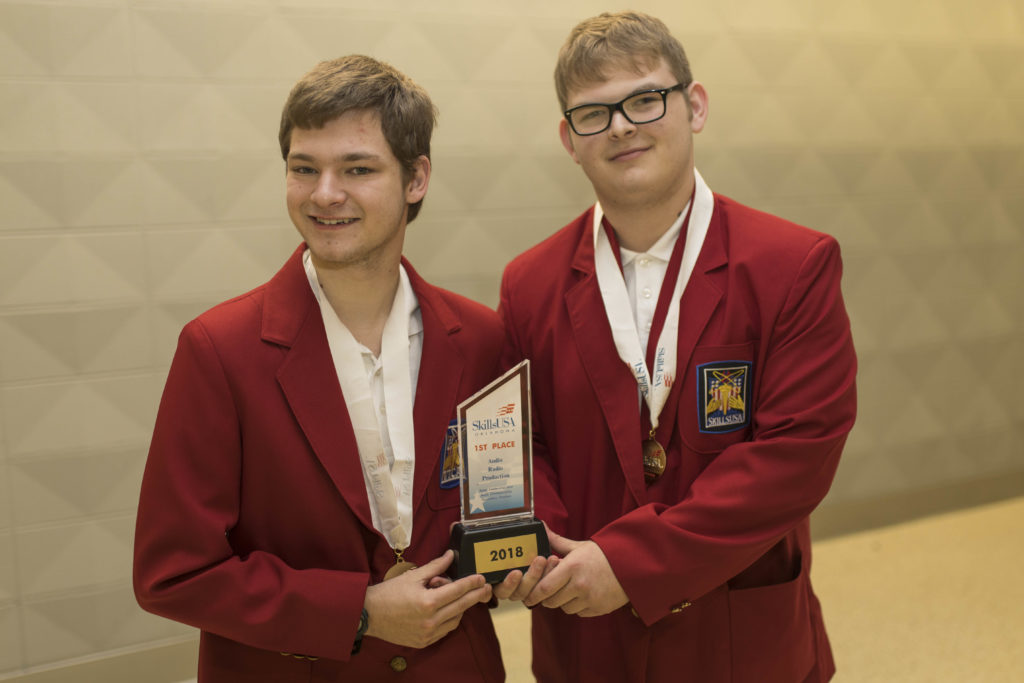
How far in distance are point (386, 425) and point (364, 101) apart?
23.9 inches

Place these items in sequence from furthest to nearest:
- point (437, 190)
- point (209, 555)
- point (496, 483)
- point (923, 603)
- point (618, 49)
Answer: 1. point (923, 603)
2. point (437, 190)
3. point (618, 49)
4. point (496, 483)
5. point (209, 555)

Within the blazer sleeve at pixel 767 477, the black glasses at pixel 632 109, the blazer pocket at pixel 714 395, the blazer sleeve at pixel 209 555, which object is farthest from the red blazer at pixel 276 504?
the black glasses at pixel 632 109

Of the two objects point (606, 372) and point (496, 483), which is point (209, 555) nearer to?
point (496, 483)

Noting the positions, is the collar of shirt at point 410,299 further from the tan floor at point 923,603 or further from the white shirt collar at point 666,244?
the tan floor at point 923,603

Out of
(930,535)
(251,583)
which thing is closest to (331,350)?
(251,583)

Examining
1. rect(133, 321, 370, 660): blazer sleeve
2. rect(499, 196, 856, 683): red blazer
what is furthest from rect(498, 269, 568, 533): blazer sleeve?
rect(133, 321, 370, 660): blazer sleeve

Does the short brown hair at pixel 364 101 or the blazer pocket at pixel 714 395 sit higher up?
the short brown hair at pixel 364 101

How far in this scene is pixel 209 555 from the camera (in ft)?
5.13

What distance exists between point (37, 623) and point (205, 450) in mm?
2109

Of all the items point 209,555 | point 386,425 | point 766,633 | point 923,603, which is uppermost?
point 386,425

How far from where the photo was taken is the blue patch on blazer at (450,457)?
1741mm

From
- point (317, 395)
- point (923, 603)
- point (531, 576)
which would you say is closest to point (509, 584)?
point (531, 576)

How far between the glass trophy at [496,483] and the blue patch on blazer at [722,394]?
0.40 m

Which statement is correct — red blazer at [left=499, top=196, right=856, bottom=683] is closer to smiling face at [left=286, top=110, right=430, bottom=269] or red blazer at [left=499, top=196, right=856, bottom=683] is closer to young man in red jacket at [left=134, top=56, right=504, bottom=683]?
young man in red jacket at [left=134, top=56, right=504, bottom=683]
